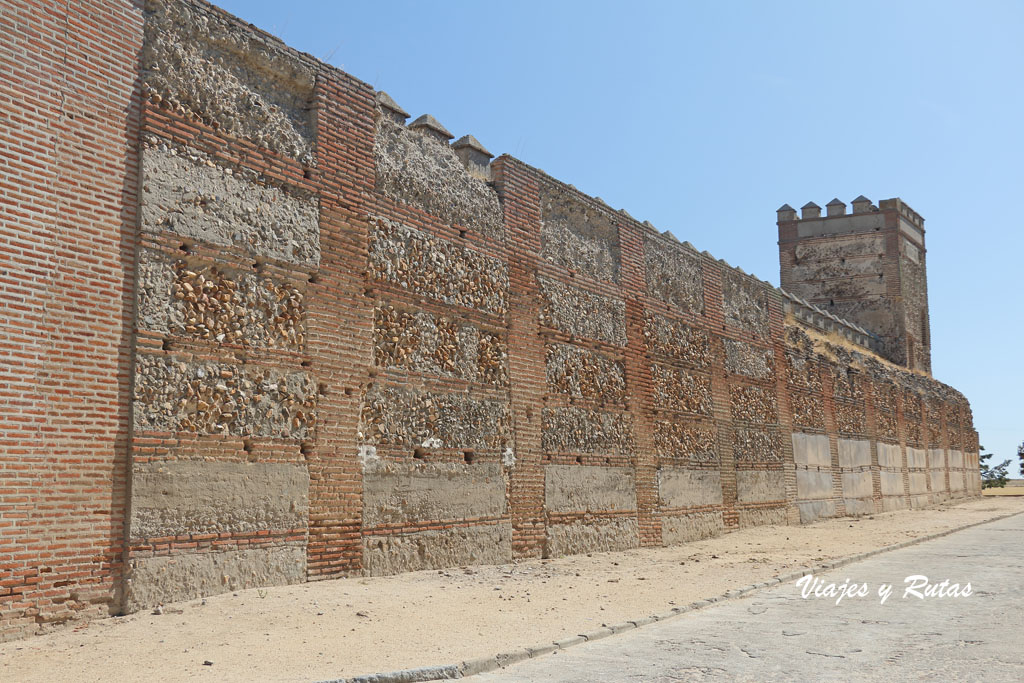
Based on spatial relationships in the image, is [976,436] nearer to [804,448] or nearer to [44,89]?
[804,448]

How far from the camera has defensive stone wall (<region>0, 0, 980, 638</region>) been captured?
723 cm

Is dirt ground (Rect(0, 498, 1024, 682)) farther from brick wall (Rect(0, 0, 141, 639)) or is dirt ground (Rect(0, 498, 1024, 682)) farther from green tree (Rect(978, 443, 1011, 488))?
green tree (Rect(978, 443, 1011, 488))

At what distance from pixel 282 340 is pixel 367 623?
3065mm

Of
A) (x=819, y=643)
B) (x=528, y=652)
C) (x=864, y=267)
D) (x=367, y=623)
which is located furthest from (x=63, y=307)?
(x=864, y=267)

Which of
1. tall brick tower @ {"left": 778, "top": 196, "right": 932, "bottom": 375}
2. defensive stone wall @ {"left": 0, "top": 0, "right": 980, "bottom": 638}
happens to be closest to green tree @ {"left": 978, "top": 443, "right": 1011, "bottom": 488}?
tall brick tower @ {"left": 778, "top": 196, "right": 932, "bottom": 375}

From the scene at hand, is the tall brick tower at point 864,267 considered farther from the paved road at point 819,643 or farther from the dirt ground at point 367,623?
the paved road at point 819,643

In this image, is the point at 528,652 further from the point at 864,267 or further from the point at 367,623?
the point at 864,267

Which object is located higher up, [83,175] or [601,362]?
[83,175]

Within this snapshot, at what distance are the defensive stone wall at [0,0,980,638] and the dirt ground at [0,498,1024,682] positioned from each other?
1.47ft

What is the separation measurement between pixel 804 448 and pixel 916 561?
8718mm

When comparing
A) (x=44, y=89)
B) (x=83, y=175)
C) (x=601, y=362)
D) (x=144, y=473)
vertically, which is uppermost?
(x=44, y=89)

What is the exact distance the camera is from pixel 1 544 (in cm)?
662

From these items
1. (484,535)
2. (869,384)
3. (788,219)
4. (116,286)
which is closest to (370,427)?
(484,535)

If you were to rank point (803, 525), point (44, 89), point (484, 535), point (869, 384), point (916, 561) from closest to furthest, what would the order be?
point (44, 89) → point (484, 535) → point (916, 561) → point (803, 525) → point (869, 384)
